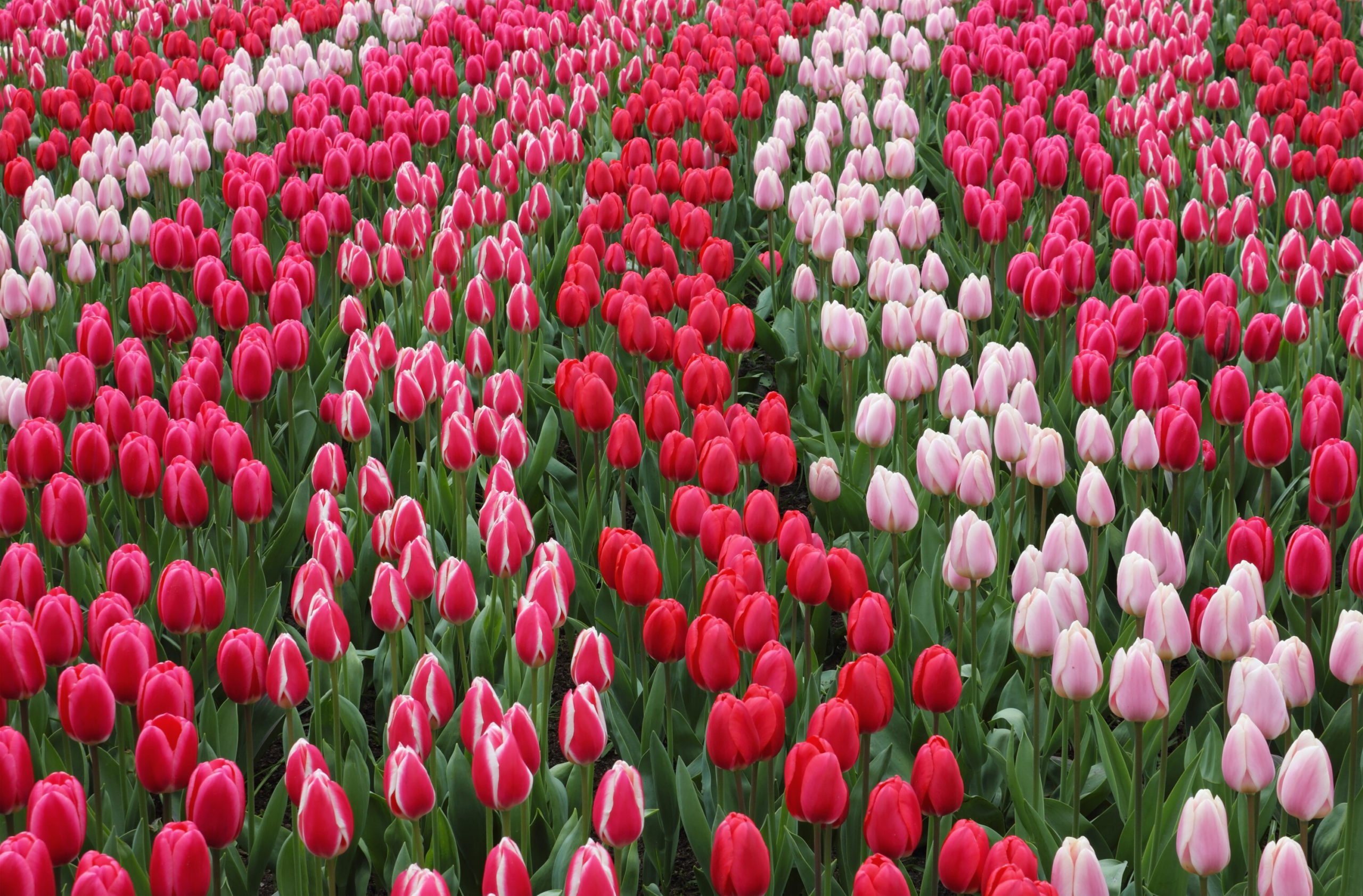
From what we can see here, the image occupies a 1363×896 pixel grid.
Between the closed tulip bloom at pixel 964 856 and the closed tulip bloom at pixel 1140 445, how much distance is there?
134cm

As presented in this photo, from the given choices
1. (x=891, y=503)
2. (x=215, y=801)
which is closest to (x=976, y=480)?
(x=891, y=503)

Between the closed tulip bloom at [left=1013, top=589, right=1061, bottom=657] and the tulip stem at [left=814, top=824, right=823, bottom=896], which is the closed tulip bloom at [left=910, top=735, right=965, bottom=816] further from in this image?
the closed tulip bloom at [left=1013, top=589, right=1061, bottom=657]

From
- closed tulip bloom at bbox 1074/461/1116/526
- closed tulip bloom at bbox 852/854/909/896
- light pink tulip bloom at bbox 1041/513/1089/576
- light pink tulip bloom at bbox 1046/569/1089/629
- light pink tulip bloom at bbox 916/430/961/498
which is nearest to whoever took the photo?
closed tulip bloom at bbox 852/854/909/896

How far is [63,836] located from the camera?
1.85m

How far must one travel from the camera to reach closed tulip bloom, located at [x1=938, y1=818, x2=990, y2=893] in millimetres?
1826

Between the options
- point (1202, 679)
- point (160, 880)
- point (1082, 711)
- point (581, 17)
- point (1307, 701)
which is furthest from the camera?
point (581, 17)

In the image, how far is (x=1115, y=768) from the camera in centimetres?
253

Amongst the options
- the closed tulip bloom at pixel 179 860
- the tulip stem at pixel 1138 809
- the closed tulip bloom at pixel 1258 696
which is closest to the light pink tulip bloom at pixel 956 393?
the tulip stem at pixel 1138 809

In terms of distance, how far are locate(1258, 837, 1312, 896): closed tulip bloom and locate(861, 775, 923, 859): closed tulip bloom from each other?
438mm

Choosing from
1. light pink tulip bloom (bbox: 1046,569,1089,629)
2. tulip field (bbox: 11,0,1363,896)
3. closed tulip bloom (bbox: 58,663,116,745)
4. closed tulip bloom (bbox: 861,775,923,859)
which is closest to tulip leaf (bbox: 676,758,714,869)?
tulip field (bbox: 11,0,1363,896)

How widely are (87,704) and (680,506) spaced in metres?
1.17

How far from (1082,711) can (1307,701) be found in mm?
589

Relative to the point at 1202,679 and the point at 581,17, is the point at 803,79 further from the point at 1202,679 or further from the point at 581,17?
the point at 1202,679

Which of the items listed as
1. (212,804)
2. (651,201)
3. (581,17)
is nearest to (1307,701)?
(212,804)
